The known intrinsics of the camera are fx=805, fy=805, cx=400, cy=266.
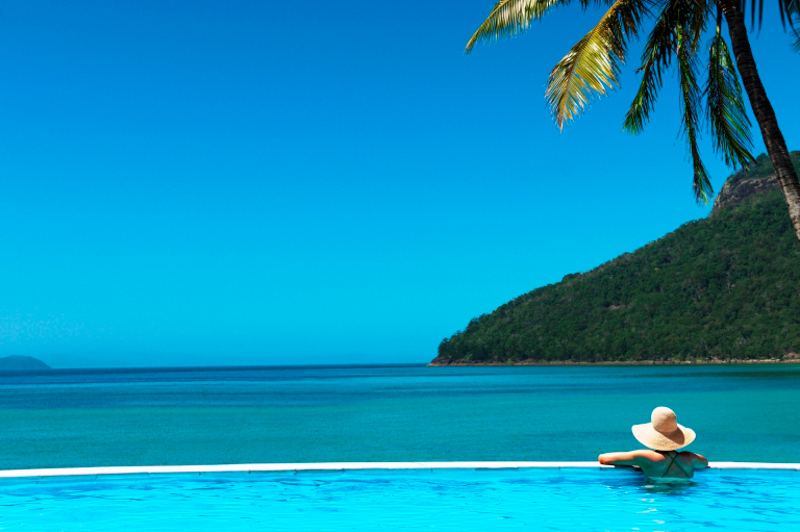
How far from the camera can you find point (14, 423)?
3331 centimetres

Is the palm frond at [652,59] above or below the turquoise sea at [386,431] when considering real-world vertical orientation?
above

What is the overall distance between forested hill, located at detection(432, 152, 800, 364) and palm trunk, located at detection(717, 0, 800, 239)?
7463 centimetres

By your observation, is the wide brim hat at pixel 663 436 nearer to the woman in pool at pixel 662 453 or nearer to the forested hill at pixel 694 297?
the woman in pool at pixel 662 453

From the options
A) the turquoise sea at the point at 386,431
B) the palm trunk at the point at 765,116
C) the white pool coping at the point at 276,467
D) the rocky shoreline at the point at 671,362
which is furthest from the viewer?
the rocky shoreline at the point at 671,362

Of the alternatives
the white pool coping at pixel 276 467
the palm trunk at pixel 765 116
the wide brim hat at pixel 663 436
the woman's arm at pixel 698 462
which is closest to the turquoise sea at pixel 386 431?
the white pool coping at pixel 276 467

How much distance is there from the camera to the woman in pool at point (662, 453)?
24.7 ft

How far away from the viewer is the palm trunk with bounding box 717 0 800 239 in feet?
25.2

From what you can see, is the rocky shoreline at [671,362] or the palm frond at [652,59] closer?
the palm frond at [652,59]

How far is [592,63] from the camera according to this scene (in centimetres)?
884

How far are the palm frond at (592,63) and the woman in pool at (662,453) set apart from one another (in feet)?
11.2

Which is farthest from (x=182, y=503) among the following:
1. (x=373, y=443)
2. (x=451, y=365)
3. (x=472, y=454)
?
(x=451, y=365)

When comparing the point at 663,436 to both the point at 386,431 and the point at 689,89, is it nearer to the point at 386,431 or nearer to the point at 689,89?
the point at 689,89

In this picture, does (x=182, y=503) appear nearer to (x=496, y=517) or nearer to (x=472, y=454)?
(x=496, y=517)

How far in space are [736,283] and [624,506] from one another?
88.4 meters
